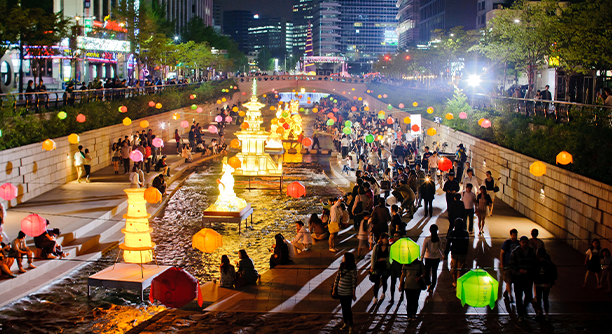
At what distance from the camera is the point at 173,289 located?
889 centimetres

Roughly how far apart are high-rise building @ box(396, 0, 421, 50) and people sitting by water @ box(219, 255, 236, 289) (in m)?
102

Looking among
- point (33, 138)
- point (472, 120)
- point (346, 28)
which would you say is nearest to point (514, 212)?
point (472, 120)

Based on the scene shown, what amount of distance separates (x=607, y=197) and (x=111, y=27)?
4349cm

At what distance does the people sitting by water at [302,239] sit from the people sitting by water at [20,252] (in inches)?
217

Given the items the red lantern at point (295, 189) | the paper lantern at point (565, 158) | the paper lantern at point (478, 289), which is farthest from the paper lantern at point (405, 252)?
the red lantern at point (295, 189)

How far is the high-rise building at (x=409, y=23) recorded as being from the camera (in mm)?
111875

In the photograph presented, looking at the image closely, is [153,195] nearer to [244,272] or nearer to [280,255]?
[280,255]

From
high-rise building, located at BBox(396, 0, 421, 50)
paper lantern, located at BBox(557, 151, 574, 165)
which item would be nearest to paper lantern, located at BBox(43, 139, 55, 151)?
paper lantern, located at BBox(557, 151, 574, 165)

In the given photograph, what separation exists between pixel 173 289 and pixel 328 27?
606 feet

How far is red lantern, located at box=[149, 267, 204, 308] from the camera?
888cm

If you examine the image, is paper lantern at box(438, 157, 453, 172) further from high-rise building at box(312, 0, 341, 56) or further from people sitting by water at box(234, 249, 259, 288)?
high-rise building at box(312, 0, 341, 56)

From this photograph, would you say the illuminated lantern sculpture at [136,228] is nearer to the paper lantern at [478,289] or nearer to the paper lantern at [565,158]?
the paper lantern at [478,289]

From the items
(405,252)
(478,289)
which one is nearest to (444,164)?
(405,252)

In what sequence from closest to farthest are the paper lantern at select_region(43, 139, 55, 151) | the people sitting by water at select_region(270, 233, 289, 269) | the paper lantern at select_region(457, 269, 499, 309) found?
the paper lantern at select_region(457, 269, 499, 309), the people sitting by water at select_region(270, 233, 289, 269), the paper lantern at select_region(43, 139, 55, 151)
